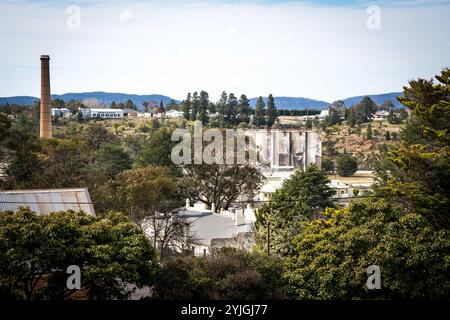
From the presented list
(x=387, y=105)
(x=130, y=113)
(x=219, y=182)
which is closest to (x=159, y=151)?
(x=219, y=182)

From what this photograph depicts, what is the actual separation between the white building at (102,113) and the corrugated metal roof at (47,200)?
8208 cm

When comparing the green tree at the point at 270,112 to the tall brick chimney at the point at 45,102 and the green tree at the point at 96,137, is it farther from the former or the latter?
the tall brick chimney at the point at 45,102

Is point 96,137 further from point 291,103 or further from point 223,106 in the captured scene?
point 291,103

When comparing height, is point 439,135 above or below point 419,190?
above

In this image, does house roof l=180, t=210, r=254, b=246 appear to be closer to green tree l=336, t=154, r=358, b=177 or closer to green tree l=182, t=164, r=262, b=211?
green tree l=182, t=164, r=262, b=211

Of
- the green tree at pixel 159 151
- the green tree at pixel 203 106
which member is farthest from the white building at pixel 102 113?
the green tree at pixel 159 151

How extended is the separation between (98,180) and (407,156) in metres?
21.4

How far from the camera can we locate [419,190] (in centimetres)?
2509

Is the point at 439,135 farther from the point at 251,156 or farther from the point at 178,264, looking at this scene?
the point at 251,156

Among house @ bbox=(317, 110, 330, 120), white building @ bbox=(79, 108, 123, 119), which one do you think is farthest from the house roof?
house @ bbox=(317, 110, 330, 120)

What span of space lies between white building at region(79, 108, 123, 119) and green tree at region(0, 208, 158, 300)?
283 feet

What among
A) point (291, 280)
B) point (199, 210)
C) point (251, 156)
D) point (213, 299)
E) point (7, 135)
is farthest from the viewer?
point (251, 156)
